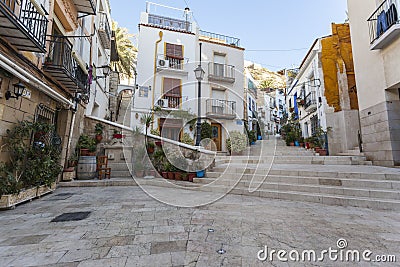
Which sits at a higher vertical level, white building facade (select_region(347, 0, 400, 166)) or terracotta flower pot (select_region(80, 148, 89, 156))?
white building facade (select_region(347, 0, 400, 166))

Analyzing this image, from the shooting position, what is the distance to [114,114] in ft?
39.5

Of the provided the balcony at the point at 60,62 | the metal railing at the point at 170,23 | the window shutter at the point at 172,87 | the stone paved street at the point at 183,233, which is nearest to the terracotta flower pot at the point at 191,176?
the stone paved street at the point at 183,233

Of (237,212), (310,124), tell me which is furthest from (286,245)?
(310,124)

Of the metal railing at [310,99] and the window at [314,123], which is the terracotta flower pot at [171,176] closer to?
the window at [314,123]

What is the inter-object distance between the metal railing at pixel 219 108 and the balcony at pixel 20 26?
28.3 feet

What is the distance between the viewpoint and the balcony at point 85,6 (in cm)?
562

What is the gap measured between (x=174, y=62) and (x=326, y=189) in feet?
34.1

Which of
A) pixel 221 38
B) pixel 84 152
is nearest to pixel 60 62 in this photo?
pixel 84 152

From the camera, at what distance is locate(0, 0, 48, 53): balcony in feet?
8.87

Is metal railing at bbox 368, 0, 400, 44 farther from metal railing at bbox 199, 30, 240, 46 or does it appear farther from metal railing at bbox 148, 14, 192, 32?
metal railing at bbox 148, 14, 192, 32

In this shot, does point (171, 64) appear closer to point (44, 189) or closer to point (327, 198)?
point (44, 189)

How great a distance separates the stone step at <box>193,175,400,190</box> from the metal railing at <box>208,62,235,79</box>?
8.80 m

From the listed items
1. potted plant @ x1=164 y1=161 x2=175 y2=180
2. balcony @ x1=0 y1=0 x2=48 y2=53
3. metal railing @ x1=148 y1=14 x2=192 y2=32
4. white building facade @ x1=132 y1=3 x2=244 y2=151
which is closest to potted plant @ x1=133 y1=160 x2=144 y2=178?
potted plant @ x1=164 y1=161 x2=175 y2=180

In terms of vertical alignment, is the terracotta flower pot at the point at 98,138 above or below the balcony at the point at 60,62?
below
